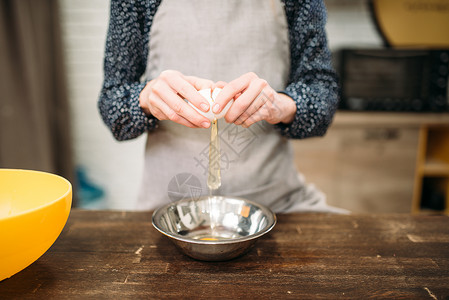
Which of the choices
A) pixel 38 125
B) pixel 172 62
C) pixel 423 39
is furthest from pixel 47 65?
pixel 423 39

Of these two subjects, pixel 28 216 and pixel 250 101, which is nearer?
pixel 28 216

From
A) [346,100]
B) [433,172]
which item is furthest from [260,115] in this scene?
[433,172]

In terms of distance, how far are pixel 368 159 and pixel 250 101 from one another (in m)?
1.50

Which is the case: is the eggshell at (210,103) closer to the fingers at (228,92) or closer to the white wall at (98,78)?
the fingers at (228,92)

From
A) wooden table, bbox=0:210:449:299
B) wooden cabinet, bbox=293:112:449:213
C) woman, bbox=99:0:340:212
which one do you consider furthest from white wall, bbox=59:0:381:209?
wooden table, bbox=0:210:449:299

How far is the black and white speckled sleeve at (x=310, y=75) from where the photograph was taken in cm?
85

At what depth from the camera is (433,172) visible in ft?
6.62

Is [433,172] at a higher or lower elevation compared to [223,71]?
lower

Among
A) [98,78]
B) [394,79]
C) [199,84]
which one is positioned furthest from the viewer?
[98,78]

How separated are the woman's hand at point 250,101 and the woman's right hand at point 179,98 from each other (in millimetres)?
32

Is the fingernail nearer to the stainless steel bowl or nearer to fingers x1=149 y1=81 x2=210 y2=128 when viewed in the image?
fingers x1=149 y1=81 x2=210 y2=128

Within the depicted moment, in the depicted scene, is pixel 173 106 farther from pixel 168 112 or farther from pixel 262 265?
pixel 262 265

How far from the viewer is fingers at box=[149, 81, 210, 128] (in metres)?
0.65

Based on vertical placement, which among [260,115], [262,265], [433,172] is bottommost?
[433,172]
